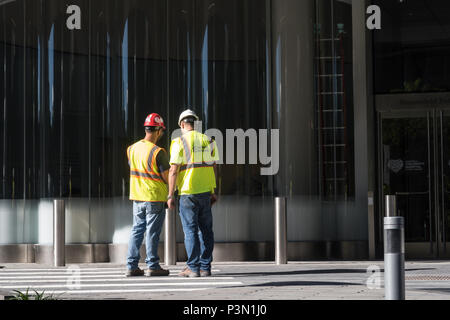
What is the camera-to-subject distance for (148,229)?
434 inches

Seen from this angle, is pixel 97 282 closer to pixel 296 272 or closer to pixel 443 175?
pixel 296 272

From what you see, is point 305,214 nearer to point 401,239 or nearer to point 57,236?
A: point 57,236

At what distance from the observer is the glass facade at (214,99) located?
14.7m

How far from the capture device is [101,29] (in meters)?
14.8

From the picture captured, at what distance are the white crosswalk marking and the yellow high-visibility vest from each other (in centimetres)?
105

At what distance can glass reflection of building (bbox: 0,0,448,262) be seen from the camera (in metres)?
14.7

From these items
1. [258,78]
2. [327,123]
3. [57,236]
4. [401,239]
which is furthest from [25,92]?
→ [401,239]

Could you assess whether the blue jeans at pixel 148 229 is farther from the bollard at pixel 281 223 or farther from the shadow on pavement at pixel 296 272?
the bollard at pixel 281 223

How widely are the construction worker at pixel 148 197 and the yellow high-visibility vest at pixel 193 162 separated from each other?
284 mm

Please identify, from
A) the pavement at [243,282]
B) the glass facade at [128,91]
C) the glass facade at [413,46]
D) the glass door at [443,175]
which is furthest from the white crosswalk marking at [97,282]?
the glass facade at [413,46]

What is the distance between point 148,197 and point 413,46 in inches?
243

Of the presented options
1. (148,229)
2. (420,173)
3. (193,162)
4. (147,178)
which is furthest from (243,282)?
(420,173)
